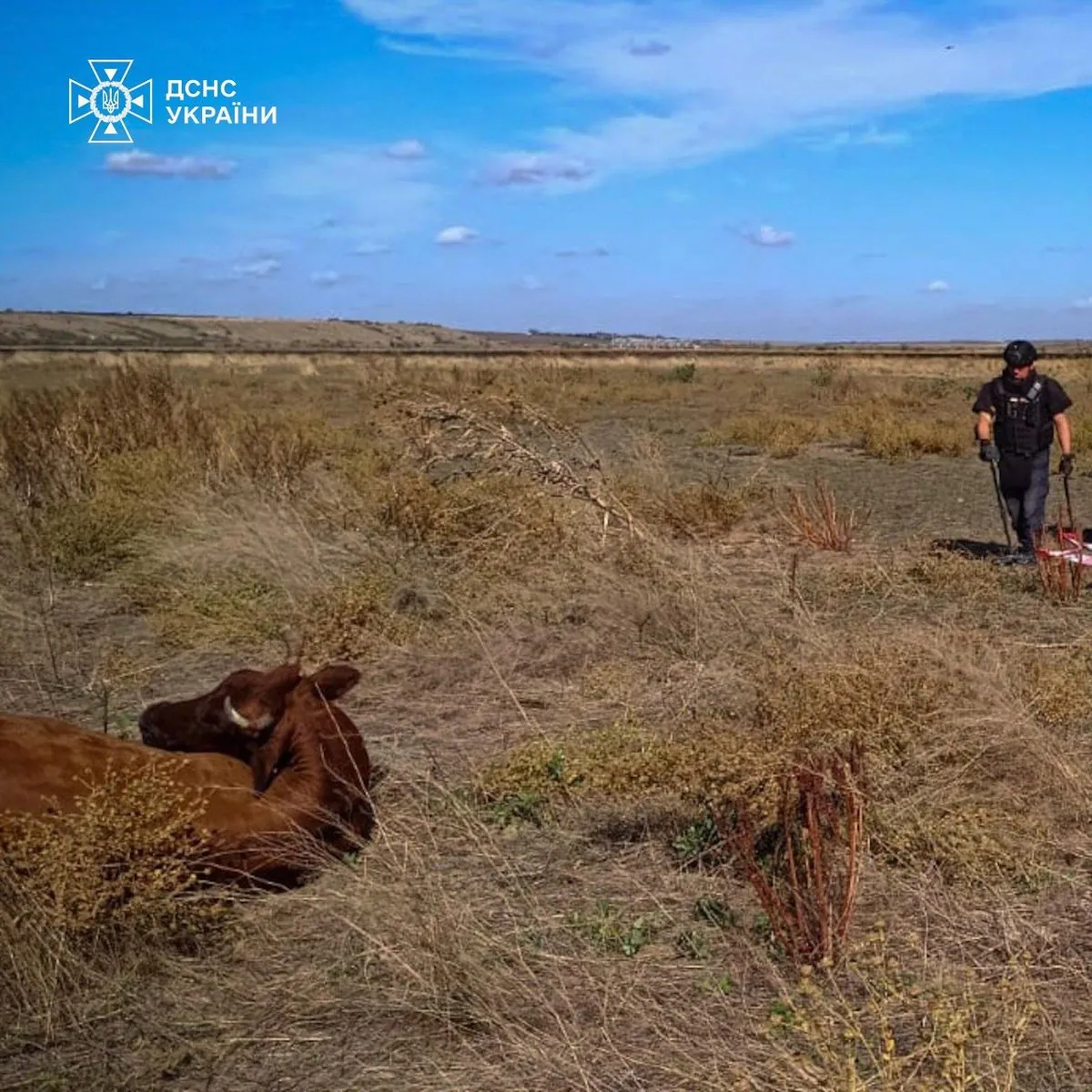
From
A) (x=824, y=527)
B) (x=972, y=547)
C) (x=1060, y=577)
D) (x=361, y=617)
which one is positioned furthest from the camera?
(x=972, y=547)

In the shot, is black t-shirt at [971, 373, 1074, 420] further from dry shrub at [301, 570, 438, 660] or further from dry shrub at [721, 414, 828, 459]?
dry shrub at [721, 414, 828, 459]

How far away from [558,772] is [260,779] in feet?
3.77

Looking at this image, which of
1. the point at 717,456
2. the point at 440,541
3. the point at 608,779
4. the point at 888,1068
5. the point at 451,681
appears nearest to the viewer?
the point at 888,1068

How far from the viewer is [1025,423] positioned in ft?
29.9

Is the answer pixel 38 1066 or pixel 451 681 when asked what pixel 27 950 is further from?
pixel 451 681

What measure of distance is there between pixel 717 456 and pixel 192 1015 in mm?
14817

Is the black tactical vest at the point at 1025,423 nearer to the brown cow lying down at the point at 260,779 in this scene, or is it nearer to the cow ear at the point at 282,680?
the brown cow lying down at the point at 260,779

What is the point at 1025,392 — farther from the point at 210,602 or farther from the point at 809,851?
the point at 809,851

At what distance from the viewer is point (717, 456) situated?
58.3 ft

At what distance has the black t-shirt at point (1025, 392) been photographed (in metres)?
9.19

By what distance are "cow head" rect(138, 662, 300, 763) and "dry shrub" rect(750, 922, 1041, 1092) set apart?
7.00 ft

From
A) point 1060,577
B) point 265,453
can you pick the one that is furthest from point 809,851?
point 265,453

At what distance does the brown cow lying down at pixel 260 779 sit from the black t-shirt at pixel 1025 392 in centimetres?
611

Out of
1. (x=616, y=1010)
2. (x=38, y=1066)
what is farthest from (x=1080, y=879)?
(x=38, y=1066)
